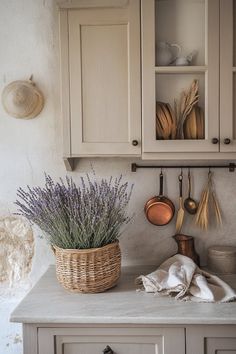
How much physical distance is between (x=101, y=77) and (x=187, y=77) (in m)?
0.38

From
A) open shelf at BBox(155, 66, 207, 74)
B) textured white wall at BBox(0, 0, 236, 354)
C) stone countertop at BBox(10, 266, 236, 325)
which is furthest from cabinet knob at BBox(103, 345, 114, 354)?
open shelf at BBox(155, 66, 207, 74)

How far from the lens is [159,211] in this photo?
193 cm

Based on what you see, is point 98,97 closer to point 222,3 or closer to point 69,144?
point 69,144

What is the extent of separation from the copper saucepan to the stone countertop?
40 cm

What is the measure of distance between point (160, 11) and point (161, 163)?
71 centimetres

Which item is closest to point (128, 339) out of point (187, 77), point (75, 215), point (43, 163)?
point (75, 215)

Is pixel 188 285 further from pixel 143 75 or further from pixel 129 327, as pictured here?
pixel 143 75

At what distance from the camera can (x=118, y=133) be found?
1.70 metres

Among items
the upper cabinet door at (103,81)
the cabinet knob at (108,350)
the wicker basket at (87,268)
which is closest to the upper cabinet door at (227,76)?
the upper cabinet door at (103,81)

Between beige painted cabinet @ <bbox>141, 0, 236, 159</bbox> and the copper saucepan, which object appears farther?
the copper saucepan

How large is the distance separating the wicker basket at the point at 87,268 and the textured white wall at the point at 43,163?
40 centimetres

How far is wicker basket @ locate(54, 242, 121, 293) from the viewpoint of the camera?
156 centimetres

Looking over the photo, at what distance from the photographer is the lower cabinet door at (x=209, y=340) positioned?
1395 millimetres

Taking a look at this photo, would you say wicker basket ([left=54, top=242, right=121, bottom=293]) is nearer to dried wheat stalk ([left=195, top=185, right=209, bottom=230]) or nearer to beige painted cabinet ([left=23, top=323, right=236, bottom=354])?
beige painted cabinet ([left=23, top=323, right=236, bottom=354])
